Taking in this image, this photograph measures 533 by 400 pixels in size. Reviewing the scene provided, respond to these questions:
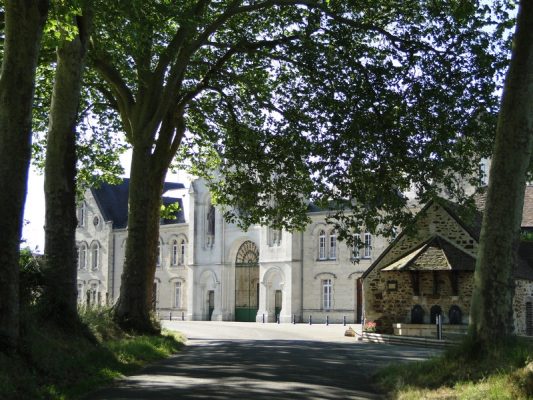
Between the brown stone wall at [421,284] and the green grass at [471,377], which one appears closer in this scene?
the green grass at [471,377]

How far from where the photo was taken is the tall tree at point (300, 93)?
1889 cm

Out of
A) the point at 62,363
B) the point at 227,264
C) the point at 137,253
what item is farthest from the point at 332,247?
the point at 62,363

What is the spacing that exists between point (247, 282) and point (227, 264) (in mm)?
2104

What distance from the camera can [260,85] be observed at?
966 inches

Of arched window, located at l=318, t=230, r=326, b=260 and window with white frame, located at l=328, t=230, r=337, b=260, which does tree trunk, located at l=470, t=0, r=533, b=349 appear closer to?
window with white frame, located at l=328, t=230, r=337, b=260

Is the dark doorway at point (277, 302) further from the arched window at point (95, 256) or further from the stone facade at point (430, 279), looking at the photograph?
the stone facade at point (430, 279)

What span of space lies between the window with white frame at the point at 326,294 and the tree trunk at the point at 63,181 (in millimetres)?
39733

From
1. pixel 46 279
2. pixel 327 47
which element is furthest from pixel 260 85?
pixel 46 279

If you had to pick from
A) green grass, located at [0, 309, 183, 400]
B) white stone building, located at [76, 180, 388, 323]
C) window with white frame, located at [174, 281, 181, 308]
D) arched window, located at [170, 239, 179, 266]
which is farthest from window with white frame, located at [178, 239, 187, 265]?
green grass, located at [0, 309, 183, 400]

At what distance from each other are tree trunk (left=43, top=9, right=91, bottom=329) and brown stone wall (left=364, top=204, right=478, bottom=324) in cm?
1900

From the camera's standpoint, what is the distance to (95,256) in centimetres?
7469

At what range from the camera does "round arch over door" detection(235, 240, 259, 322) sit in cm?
6081

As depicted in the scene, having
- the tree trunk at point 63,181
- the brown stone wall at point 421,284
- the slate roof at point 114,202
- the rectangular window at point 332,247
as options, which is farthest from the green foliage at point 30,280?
the slate roof at point 114,202

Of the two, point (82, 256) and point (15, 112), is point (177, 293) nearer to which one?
point (82, 256)
